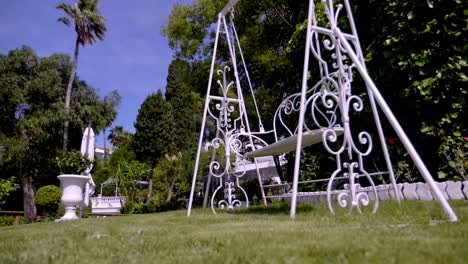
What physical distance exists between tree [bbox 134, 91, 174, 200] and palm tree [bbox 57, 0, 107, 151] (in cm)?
443

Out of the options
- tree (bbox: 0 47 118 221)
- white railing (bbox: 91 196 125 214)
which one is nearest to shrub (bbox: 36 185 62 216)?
tree (bbox: 0 47 118 221)

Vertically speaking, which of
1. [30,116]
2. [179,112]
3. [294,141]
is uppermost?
[179,112]

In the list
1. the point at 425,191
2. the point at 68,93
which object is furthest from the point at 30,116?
the point at 425,191

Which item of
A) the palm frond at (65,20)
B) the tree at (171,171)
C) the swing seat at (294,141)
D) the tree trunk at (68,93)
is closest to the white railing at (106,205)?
the tree trunk at (68,93)

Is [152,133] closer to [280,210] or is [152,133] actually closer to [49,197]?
[49,197]

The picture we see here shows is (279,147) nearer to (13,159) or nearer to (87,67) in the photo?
(13,159)

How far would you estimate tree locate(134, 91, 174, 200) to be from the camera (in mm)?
21312

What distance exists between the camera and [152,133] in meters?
21.3

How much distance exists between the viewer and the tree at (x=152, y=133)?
21312 millimetres

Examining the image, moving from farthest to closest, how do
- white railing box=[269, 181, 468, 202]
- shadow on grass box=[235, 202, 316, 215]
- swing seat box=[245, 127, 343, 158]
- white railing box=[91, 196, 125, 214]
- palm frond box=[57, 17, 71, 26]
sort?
white railing box=[91, 196, 125, 214] → palm frond box=[57, 17, 71, 26] → shadow on grass box=[235, 202, 316, 215] → white railing box=[269, 181, 468, 202] → swing seat box=[245, 127, 343, 158]

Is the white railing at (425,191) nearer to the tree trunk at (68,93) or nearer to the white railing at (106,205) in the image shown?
the tree trunk at (68,93)

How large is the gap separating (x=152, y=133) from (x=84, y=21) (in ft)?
22.0

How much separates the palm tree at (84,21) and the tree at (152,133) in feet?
14.5

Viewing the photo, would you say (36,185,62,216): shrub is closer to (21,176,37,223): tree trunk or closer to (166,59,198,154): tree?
(21,176,37,223): tree trunk
